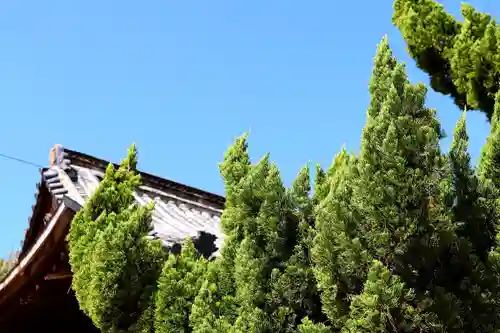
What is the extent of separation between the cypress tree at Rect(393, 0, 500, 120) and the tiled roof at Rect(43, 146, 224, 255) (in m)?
3.42

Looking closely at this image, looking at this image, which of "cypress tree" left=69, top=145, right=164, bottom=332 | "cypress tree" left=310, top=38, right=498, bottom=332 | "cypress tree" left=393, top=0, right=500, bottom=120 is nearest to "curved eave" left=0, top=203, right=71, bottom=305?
"cypress tree" left=69, top=145, right=164, bottom=332

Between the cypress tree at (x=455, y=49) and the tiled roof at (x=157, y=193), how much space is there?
3.42m

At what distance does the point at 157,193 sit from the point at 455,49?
13.8ft

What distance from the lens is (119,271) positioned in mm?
4648

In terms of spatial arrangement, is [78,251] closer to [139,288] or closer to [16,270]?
[139,288]

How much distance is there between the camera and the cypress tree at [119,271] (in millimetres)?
4660

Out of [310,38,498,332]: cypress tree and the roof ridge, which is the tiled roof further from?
[310,38,498,332]: cypress tree

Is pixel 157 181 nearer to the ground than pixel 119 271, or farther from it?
farther from it

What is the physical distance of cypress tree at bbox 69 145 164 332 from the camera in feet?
15.3

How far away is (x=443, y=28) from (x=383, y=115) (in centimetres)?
679

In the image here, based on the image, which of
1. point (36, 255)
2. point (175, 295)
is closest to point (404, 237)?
point (175, 295)

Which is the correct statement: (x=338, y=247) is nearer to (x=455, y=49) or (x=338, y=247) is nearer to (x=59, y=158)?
(x=59, y=158)

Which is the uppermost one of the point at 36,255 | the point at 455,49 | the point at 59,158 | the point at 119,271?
the point at 455,49

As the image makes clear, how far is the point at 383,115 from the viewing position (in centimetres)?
355
